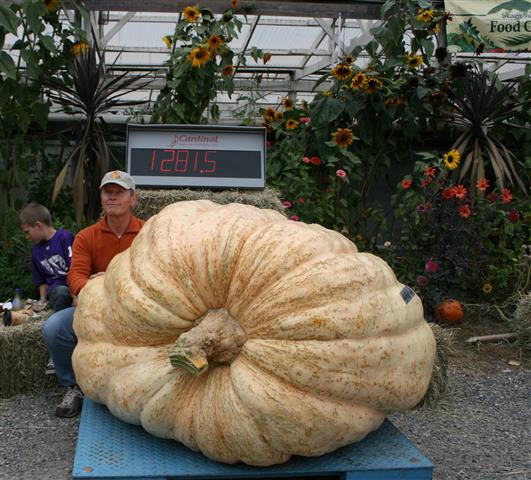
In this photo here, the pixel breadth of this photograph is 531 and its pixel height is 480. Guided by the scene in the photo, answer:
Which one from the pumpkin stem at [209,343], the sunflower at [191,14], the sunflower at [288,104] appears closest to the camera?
the pumpkin stem at [209,343]

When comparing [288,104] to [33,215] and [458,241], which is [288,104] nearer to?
[458,241]

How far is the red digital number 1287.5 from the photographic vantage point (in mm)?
3682

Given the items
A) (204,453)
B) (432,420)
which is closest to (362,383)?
(204,453)

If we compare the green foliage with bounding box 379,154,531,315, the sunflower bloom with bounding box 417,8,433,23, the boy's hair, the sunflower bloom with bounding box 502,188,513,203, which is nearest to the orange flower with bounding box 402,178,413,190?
the green foliage with bounding box 379,154,531,315

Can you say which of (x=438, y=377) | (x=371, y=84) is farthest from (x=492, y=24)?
(x=438, y=377)

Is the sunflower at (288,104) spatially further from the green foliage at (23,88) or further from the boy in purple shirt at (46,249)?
the boy in purple shirt at (46,249)

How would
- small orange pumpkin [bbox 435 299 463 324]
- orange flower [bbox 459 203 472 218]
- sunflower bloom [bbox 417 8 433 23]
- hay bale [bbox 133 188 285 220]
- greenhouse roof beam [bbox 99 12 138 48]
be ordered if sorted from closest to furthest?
hay bale [bbox 133 188 285 220], small orange pumpkin [bbox 435 299 463 324], orange flower [bbox 459 203 472 218], sunflower bloom [bbox 417 8 433 23], greenhouse roof beam [bbox 99 12 138 48]

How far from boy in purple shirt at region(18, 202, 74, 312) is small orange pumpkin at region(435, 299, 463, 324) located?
2.36m

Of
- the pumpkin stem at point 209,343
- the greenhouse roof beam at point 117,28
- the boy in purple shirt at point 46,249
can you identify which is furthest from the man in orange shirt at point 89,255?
the greenhouse roof beam at point 117,28

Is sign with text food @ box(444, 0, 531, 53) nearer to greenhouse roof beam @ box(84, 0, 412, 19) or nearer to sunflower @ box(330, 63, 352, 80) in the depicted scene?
greenhouse roof beam @ box(84, 0, 412, 19)

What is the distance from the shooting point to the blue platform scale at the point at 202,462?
1901 mm

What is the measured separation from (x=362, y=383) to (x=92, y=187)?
11.8 ft

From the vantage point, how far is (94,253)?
2949 mm

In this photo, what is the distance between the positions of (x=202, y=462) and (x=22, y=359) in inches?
59.6
